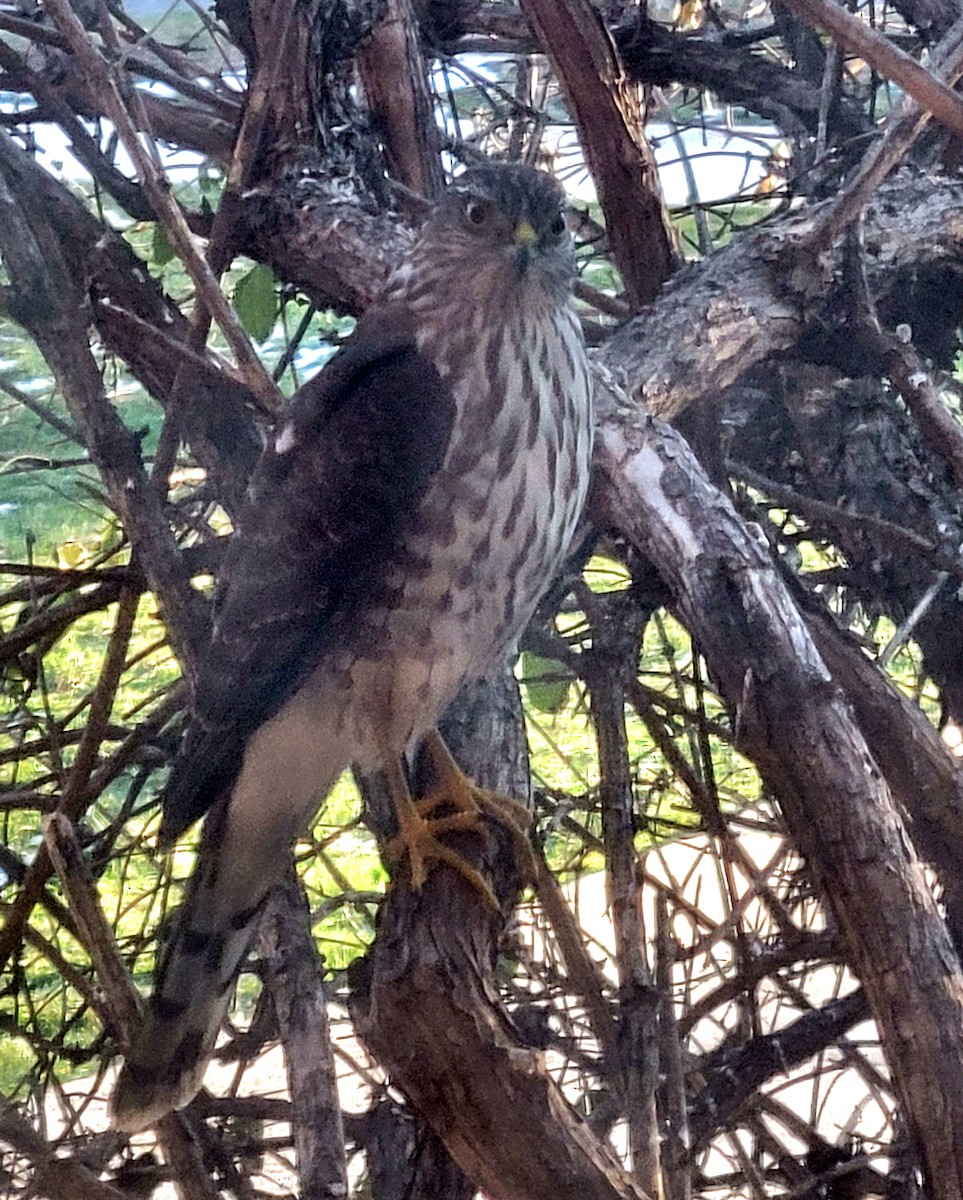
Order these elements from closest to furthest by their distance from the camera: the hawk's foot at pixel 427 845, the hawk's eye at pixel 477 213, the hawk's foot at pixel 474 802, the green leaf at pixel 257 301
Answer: the hawk's foot at pixel 427 845 < the hawk's foot at pixel 474 802 < the hawk's eye at pixel 477 213 < the green leaf at pixel 257 301

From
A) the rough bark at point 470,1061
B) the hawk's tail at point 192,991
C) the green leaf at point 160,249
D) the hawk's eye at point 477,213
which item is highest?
the green leaf at point 160,249

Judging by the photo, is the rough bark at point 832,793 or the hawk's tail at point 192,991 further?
the hawk's tail at point 192,991

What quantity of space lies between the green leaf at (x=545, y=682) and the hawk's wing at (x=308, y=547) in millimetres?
644

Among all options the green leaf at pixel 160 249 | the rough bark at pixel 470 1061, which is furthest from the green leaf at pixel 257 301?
the rough bark at pixel 470 1061

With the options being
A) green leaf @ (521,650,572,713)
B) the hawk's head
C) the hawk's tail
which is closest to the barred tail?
the hawk's tail

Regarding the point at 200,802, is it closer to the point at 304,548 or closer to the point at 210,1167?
the point at 304,548

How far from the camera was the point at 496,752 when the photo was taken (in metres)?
1.96

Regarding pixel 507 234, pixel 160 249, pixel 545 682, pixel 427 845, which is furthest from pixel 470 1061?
pixel 160 249

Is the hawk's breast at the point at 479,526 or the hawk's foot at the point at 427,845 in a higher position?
the hawk's breast at the point at 479,526

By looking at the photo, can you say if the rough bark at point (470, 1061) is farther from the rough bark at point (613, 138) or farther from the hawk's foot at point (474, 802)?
the rough bark at point (613, 138)

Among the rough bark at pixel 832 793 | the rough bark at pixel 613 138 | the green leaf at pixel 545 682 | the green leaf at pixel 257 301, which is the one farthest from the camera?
the green leaf at pixel 545 682

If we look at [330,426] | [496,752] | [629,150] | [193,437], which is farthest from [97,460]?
[629,150]

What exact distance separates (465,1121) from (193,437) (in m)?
1.15

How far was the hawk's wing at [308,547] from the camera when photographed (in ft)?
5.69
